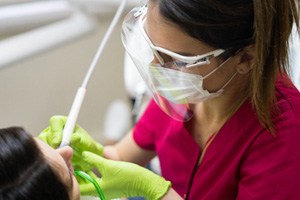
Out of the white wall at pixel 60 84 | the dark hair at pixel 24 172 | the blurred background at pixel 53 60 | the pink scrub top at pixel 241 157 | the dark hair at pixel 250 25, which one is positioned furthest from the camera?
the white wall at pixel 60 84

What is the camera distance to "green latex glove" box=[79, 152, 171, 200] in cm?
112

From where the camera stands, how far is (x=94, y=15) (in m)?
2.00

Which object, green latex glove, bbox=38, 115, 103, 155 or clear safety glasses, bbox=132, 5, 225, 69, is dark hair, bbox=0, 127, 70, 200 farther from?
clear safety glasses, bbox=132, 5, 225, 69

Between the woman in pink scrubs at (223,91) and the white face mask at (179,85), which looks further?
the white face mask at (179,85)

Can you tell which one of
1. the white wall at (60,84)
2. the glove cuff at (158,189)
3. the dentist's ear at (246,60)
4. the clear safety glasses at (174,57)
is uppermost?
the clear safety glasses at (174,57)

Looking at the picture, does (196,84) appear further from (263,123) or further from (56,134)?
(56,134)

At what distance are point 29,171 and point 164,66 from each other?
0.42 m

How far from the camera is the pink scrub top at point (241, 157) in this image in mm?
1064

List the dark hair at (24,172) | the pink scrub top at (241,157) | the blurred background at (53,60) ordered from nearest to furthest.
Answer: the dark hair at (24,172)
the pink scrub top at (241,157)
the blurred background at (53,60)

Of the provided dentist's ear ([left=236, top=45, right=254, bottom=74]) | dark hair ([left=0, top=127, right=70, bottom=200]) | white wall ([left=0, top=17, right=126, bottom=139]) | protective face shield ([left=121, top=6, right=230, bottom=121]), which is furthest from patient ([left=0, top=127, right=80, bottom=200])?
white wall ([left=0, top=17, right=126, bottom=139])

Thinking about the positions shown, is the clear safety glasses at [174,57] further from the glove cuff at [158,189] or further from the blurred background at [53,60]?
the blurred background at [53,60]

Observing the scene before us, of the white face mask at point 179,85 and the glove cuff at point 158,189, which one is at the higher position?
the white face mask at point 179,85

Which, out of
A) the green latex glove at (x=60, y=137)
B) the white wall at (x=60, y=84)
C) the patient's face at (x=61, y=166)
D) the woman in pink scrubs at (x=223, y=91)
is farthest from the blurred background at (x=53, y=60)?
the patient's face at (x=61, y=166)

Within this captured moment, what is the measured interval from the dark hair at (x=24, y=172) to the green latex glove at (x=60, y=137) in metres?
0.22
